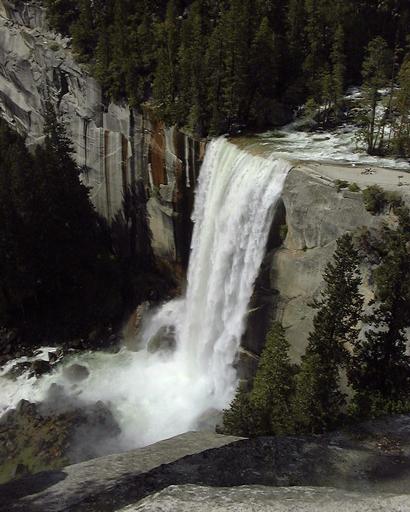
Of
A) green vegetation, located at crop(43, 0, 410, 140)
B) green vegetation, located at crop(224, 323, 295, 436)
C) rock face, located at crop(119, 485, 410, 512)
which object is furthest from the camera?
green vegetation, located at crop(43, 0, 410, 140)

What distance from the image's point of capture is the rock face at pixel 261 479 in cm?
1206

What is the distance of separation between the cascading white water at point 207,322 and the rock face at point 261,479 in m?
15.8

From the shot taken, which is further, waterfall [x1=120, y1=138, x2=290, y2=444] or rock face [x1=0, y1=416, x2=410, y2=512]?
waterfall [x1=120, y1=138, x2=290, y2=444]

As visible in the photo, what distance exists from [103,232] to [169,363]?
58.1 feet

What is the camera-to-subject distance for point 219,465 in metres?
14.5

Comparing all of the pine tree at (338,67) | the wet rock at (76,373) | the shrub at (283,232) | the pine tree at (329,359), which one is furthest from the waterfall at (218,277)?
the pine tree at (329,359)

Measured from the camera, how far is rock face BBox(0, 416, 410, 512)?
12.1 m

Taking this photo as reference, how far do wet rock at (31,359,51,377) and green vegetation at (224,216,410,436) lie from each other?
1910 cm

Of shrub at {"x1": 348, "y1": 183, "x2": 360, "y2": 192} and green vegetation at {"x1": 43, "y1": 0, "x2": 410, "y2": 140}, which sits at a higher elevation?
green vegetation at {"x1": 43, "y1": 0, "x2": 410, "y2": 140}

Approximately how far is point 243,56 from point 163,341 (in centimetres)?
2149

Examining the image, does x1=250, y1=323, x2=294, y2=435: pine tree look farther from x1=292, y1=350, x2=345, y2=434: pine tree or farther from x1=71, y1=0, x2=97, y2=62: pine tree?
x1=71, y1=0, x2=97, y2=62: pine tree

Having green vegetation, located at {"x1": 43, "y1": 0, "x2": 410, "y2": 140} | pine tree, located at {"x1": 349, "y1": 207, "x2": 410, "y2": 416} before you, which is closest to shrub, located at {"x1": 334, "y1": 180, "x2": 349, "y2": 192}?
pine tree, located at {"x1": 349, "y1": 207, "x2": 410, "y2": 416}

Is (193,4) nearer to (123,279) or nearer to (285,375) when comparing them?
(123,279)

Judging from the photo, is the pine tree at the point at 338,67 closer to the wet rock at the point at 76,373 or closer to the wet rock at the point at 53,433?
the wet rock at the point at 76,373
